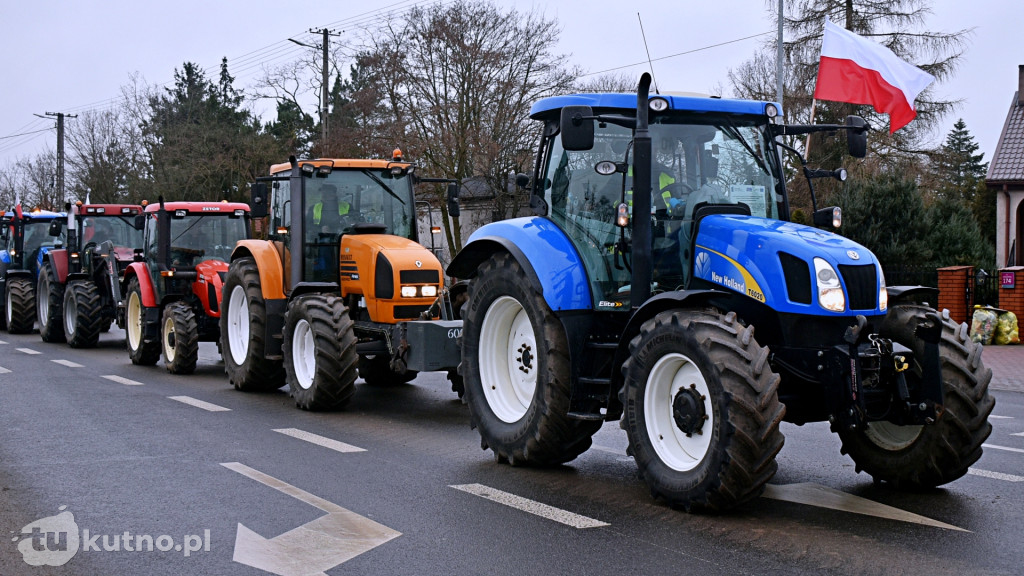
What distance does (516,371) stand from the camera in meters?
8.11

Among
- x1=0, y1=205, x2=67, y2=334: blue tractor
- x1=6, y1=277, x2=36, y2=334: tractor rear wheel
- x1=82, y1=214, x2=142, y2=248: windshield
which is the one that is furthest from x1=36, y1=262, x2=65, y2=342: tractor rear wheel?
x1=6, y1=277, x2=36, y2=334: tractor rear wheel

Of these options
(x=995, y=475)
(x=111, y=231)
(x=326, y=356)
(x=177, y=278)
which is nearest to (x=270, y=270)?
(x=326, y=356)

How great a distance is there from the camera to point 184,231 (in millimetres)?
16484

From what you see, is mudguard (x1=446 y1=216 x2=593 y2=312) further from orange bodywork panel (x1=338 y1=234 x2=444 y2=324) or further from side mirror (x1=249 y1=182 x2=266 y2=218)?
side mirror (x1=249 y1=182 x2=266 y2=218)

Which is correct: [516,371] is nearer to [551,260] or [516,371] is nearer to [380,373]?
→ [551,260]

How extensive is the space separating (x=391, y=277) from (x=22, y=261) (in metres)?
16.2

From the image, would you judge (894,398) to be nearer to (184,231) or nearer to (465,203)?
(184,231)

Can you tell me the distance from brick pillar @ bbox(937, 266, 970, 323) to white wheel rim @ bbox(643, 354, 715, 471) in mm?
16044

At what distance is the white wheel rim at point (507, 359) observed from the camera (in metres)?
7.95

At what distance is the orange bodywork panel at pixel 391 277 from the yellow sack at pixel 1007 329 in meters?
12.8

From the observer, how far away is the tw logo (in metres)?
5.38

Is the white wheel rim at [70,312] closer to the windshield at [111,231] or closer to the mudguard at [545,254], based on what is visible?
the windshield at [111,231]

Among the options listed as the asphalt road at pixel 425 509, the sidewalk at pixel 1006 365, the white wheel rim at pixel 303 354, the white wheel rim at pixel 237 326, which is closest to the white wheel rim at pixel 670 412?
the asphalt road at pixel 425 509

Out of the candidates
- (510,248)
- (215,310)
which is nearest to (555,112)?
(510,248)
